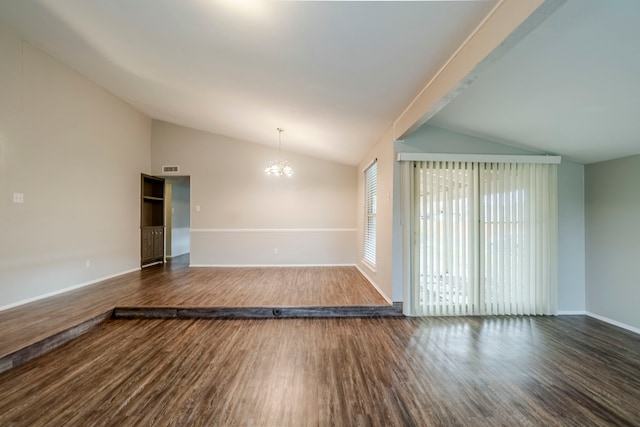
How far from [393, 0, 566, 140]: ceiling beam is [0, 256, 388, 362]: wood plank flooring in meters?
2.75

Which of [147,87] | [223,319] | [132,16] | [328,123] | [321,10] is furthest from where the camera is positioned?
[147,87]

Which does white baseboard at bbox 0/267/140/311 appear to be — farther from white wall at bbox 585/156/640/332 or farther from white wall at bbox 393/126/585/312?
white wall at bbox 585/156/640/332

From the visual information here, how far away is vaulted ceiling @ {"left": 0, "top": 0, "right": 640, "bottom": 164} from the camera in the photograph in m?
1.80

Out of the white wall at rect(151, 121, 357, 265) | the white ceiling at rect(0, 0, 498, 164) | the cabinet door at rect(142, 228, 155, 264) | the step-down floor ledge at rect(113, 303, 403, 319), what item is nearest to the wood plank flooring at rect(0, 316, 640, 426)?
the step-down floor ledge at rect(113, 303, 403, 319)

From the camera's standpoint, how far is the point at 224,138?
255 inches

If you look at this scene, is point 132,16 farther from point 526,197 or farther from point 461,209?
point 526,197

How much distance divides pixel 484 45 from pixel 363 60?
96 cm

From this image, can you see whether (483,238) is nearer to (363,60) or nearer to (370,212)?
(370,212)

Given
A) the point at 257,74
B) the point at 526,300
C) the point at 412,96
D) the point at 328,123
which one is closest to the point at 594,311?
the point at 526,300

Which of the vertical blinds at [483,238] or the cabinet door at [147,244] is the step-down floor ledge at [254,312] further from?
the cabinet door at [147,244]

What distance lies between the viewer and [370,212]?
5.41m

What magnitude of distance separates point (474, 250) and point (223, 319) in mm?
3558

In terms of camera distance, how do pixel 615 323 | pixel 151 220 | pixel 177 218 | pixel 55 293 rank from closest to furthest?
pixel 615 323 → pixel 55 293 → pixel 151 220 → pixel 177 218

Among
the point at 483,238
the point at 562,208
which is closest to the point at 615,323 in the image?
the point at 562,208
